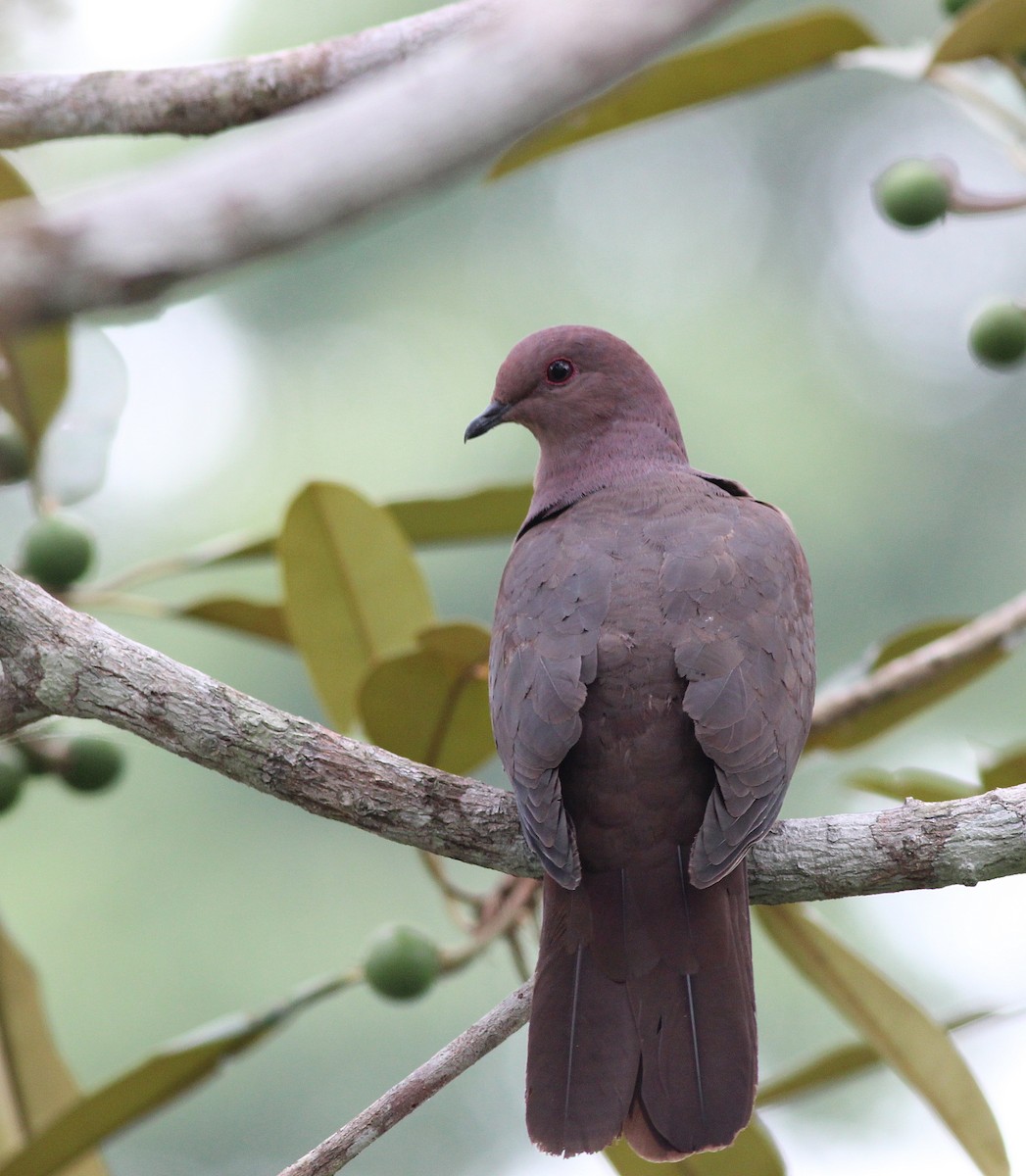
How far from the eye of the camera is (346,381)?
36.9ft

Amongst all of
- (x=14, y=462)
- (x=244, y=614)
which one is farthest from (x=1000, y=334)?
(x=14, y=462)

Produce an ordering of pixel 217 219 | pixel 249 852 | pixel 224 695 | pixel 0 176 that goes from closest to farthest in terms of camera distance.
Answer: pixel 217 219
pixel 224 695
pixel 0 176
pixel 249 852

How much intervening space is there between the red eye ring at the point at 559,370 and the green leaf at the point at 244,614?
916 mm

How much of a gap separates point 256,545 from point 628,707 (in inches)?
44.9

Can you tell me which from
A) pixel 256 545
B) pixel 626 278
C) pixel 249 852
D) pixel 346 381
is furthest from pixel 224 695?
pixel 626 278

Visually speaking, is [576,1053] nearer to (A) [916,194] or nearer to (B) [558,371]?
(B) [558,371]

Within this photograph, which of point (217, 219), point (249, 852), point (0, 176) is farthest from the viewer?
point (249, 852)

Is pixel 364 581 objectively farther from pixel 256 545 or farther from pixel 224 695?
pixel 224 695

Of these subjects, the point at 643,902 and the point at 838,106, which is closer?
the point at 643,902

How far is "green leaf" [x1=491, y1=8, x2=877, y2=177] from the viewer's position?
3258mm

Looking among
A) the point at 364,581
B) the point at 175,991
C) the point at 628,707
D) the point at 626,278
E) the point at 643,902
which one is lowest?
the point at 175,991

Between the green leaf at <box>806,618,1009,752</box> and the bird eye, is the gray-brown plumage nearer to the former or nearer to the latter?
the green leaf at <box>806,618,1009,752</box>

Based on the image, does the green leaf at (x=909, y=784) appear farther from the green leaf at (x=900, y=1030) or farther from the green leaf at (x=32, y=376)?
the green leaf at (x=32, y=376)

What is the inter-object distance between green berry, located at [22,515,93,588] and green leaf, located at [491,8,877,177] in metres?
1.21
